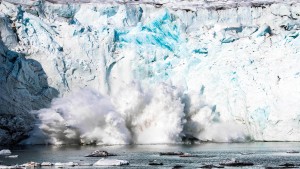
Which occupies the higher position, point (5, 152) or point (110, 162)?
point (5, 152)

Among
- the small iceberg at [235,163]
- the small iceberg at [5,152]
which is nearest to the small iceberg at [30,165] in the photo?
the small iceberg at [5,152]

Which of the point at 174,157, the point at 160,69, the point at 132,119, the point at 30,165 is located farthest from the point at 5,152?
the point at 160,69

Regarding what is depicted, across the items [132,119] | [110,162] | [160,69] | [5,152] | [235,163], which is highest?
[160,69]

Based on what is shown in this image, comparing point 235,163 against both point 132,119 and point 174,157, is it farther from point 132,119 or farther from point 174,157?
point 132,119

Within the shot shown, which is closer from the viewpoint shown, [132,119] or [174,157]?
[174,157]

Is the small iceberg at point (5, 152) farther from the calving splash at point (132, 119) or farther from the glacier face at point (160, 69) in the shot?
the calving splash at point (132, 119)

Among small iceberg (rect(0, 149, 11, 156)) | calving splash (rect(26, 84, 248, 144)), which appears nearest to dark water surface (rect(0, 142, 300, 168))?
small iceberg (rect(0, 149, 11, 156))

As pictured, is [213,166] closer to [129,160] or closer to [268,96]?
[129,160]
